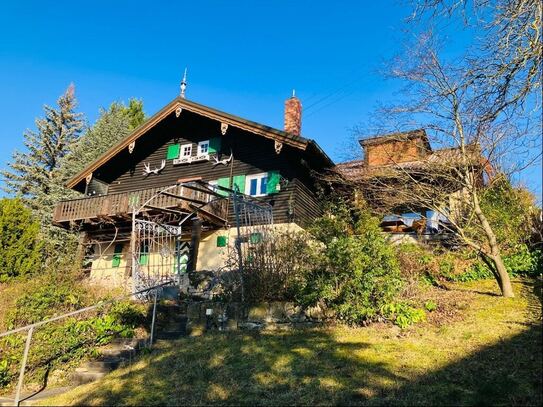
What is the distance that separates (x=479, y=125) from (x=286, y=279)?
5.59 m

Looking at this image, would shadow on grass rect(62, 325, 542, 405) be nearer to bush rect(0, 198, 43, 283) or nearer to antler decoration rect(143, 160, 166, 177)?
bush rect(0, 198, 43, 283)

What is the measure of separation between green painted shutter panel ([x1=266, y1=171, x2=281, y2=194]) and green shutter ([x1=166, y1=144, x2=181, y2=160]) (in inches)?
237

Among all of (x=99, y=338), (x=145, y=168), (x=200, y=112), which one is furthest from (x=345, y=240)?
(x=145, y=168)

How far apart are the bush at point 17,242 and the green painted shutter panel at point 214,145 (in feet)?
29.0

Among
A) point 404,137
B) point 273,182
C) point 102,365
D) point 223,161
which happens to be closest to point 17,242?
point 223,161

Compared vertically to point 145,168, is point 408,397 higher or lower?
lower

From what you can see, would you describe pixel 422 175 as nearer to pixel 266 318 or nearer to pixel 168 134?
pixel 266 318

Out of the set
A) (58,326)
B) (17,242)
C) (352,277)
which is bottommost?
(58,326)

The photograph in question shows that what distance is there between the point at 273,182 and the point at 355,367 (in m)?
13.7

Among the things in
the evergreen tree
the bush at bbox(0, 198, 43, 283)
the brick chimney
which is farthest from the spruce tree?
the brick chimney

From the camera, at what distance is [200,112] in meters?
21.3

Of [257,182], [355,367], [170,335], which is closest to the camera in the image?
[355,367]

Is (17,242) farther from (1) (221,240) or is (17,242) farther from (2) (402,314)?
(2) (402,314)

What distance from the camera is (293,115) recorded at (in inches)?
883
